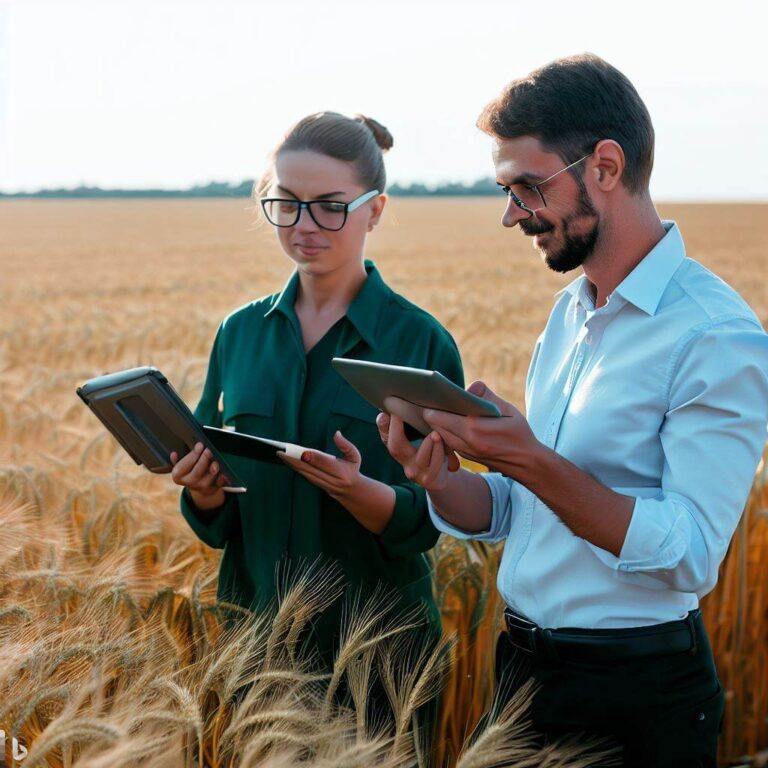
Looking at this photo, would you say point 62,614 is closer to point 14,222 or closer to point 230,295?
point 230,295

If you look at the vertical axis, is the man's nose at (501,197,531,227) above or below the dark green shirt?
above

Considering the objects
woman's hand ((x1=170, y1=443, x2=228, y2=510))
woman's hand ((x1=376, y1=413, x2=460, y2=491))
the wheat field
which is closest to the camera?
the wheat field

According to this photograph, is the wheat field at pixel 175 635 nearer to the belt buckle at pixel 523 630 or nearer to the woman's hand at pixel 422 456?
the belt buckle at pixel 523 630

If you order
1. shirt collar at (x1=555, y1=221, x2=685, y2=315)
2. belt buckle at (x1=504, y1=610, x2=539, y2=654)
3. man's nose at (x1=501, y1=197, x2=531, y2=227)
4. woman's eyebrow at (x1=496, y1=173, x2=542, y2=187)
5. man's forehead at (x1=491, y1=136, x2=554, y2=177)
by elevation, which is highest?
man's forehead at (x1=491, y1=136, x2=554, y2=177)

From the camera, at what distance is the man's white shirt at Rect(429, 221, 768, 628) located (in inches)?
56.3

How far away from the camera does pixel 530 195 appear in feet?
5.22

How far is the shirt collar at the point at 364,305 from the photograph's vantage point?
82.0 inches

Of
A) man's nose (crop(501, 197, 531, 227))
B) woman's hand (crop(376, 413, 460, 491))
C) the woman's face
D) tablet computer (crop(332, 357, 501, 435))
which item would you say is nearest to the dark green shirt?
the woman's face

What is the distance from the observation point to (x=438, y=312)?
34.0 ft

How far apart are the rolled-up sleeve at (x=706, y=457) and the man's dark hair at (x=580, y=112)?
0.32 m

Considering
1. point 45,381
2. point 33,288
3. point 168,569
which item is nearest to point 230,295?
point 33,288

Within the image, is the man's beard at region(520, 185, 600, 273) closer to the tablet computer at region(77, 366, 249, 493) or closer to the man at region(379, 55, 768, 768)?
the man at region(379, 55, 768, 768)

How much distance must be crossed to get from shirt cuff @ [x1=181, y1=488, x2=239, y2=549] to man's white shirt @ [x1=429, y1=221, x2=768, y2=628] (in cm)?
65

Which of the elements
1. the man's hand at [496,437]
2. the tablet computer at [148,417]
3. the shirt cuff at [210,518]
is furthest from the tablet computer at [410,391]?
the shirt cuff at [210,518]
